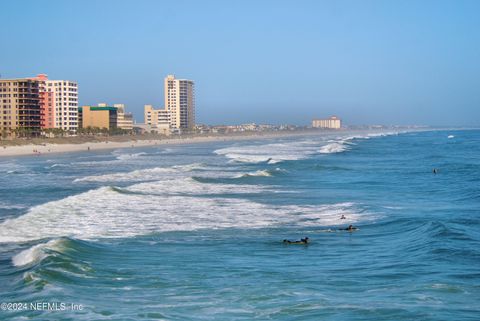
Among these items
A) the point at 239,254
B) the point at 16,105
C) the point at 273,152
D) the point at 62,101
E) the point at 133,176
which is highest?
the point at 62,101

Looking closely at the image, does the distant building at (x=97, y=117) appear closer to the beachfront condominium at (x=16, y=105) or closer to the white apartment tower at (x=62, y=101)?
the white apartment tower at (x=62, y=101)

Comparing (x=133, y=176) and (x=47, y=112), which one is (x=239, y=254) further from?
(x=47, y=112)

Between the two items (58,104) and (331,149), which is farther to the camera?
(58,104)

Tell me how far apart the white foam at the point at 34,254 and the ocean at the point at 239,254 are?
0.04 meters

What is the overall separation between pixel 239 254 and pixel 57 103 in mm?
136079

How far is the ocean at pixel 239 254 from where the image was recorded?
14.6 m

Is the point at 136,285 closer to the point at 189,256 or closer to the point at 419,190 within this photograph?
the point at 189,256

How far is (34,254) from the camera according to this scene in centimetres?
1948

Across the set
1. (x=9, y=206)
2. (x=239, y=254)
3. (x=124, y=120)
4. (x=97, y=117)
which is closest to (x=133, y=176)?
(x=9, y=206)

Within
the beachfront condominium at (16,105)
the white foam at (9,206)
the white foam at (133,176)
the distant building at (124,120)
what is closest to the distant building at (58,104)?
the beachfront condominium at (16,105)

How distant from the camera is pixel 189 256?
2002cm

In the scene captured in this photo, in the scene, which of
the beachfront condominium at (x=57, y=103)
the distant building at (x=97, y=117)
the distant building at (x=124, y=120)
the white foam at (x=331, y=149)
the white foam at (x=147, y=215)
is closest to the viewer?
the white foam at (x=147, y=215)

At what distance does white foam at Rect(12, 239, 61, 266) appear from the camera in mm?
18922

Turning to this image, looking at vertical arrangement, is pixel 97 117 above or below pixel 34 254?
above
